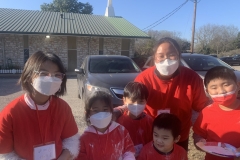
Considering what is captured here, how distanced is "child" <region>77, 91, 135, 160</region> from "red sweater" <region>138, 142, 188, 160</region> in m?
0.13

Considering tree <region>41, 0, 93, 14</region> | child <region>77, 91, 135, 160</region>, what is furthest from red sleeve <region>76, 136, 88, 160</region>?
tree <region>41, 0, 93, 14</region>

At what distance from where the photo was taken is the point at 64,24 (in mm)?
19078

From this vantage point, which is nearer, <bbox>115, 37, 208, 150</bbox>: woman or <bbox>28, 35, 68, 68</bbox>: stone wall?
<bbox>115, 37, 208, 150</bbox>: woman

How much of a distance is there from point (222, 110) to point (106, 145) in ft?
3.84

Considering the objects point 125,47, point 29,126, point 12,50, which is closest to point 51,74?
point 29,126

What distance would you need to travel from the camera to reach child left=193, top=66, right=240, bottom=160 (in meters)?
1.97

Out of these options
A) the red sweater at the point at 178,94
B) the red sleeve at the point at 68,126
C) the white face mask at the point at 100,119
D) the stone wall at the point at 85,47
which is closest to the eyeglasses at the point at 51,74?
the red sleeve at the point at 68,126

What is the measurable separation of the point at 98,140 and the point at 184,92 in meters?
1.06

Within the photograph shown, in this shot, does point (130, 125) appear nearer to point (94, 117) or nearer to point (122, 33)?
point (94, 117)

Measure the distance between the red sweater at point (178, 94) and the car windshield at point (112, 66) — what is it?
13.2ft

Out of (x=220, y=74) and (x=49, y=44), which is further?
(x=49, y=44)

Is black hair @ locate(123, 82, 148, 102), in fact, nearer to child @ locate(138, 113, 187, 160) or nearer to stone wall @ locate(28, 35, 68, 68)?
child @ locate(138, 113, 187, 160)

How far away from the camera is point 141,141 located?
2.30 meters

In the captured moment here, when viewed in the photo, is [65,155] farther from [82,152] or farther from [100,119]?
[100,119]
